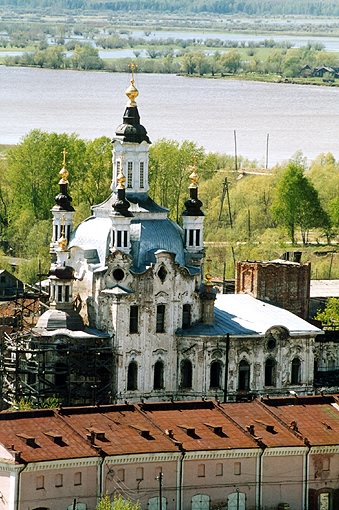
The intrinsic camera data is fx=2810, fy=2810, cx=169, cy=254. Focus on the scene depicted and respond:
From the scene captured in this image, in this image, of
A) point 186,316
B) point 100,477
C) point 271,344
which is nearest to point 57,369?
point 186,316

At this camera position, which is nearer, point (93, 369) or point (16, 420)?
point (16, 420)

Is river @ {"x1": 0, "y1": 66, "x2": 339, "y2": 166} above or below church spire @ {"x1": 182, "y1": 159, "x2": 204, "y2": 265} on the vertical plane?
below

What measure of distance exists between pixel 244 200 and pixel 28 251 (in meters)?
14.9

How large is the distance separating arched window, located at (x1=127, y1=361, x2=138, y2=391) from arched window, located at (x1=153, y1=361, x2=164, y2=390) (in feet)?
2.42

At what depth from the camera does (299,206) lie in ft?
397

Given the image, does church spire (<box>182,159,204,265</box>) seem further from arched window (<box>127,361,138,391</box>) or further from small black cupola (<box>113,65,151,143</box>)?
arched window (<box>127,361,138,391</box>)

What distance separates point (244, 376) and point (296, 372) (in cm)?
203

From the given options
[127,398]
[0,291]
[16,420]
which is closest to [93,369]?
[127,398]

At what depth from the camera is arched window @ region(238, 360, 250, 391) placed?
80.1 m

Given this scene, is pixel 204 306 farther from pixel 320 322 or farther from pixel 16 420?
pixel 16 420

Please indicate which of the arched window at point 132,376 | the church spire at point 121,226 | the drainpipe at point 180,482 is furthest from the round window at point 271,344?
the drainpipe at point 180,482

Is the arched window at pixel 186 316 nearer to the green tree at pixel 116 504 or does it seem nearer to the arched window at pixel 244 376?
the arched window at pixel 244 376

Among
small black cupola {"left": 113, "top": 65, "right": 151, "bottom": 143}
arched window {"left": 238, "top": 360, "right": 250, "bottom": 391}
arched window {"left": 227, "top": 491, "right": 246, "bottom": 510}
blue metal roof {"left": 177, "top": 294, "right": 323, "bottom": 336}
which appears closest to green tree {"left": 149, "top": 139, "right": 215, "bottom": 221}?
blue metal roof {"left": 177, "top": 294, "right": 323, "bottom": 336}

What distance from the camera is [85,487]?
2554 inches
